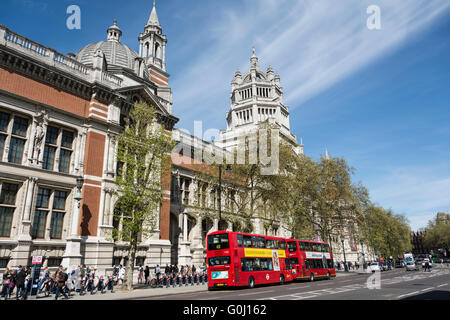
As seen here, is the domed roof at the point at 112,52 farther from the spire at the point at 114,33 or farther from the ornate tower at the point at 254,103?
the ornate tower at the point at 254,103

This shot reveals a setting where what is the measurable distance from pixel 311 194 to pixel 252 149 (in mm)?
11677

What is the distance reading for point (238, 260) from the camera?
21609 millimetres

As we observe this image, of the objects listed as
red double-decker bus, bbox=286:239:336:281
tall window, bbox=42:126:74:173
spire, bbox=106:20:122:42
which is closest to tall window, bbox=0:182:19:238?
tall window, bbox=42:126:74:173

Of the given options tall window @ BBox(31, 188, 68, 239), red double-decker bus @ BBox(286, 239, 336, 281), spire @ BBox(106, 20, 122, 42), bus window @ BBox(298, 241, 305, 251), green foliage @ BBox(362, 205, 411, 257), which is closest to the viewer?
tall window @ BBox(31, 188, 68, 239)

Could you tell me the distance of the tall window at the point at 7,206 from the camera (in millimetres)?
21281

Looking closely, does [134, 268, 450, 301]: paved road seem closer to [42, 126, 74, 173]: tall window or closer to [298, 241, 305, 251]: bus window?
[298, 241, 305, 251]: bus window

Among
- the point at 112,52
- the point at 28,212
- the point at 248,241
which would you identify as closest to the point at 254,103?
the point at 112,52

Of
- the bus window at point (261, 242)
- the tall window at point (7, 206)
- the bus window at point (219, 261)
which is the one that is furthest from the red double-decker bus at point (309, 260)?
the tall window at point (7, 206)

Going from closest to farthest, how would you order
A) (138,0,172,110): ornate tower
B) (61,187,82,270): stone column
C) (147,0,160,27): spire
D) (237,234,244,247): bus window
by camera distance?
(237,234,244,247): bus window → (61,187,82,270): stone column → (138,0,172,110): ornate tower → (147,0,160,27): spire

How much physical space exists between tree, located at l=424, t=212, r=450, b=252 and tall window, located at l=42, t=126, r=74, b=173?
360 ft

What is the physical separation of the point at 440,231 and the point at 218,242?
106m

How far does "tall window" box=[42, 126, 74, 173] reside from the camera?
24.6m

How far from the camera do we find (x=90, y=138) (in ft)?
88.5

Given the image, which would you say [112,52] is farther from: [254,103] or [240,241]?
[254,103]
